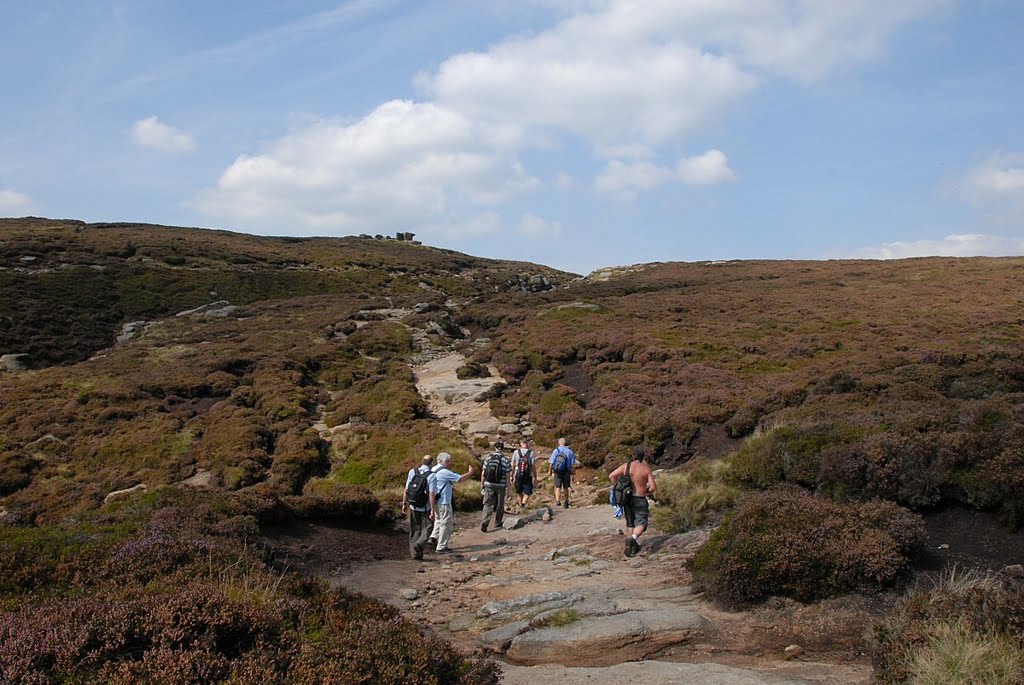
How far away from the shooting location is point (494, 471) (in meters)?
17.1

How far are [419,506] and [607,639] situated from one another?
284 inches

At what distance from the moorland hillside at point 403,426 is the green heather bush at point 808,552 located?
0.13ft

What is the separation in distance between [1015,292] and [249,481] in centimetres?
5029

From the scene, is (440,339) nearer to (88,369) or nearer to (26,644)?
(88,369)

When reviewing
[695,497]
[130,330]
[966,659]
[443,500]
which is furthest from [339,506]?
[130,330]

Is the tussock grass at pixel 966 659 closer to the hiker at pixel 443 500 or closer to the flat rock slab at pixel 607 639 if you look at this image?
the flat rock slab at pixel 607 639

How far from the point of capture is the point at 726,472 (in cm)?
1595

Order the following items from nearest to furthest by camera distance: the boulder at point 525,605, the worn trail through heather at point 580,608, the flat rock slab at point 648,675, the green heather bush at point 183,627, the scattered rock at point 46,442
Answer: the green heather bush at point 183,627, the flat rock slab at point 648,675, the worn trail through heather at point 580,608, the boulder at point 525,605, the scattered rock at point 46,442

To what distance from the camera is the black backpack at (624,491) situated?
13109mm

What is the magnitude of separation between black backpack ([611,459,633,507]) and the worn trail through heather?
98cm

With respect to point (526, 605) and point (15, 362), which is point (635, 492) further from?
point (15, 362)

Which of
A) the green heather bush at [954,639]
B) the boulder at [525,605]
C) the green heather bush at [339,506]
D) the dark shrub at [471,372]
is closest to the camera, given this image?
the green heather bush at [954,639]

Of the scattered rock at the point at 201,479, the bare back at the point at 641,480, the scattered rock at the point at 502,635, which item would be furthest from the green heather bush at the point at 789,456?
the scattered rock at the point at 201,479

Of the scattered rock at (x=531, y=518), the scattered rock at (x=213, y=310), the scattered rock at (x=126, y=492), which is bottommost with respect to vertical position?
the scattered rock at (x=126, y=492)
